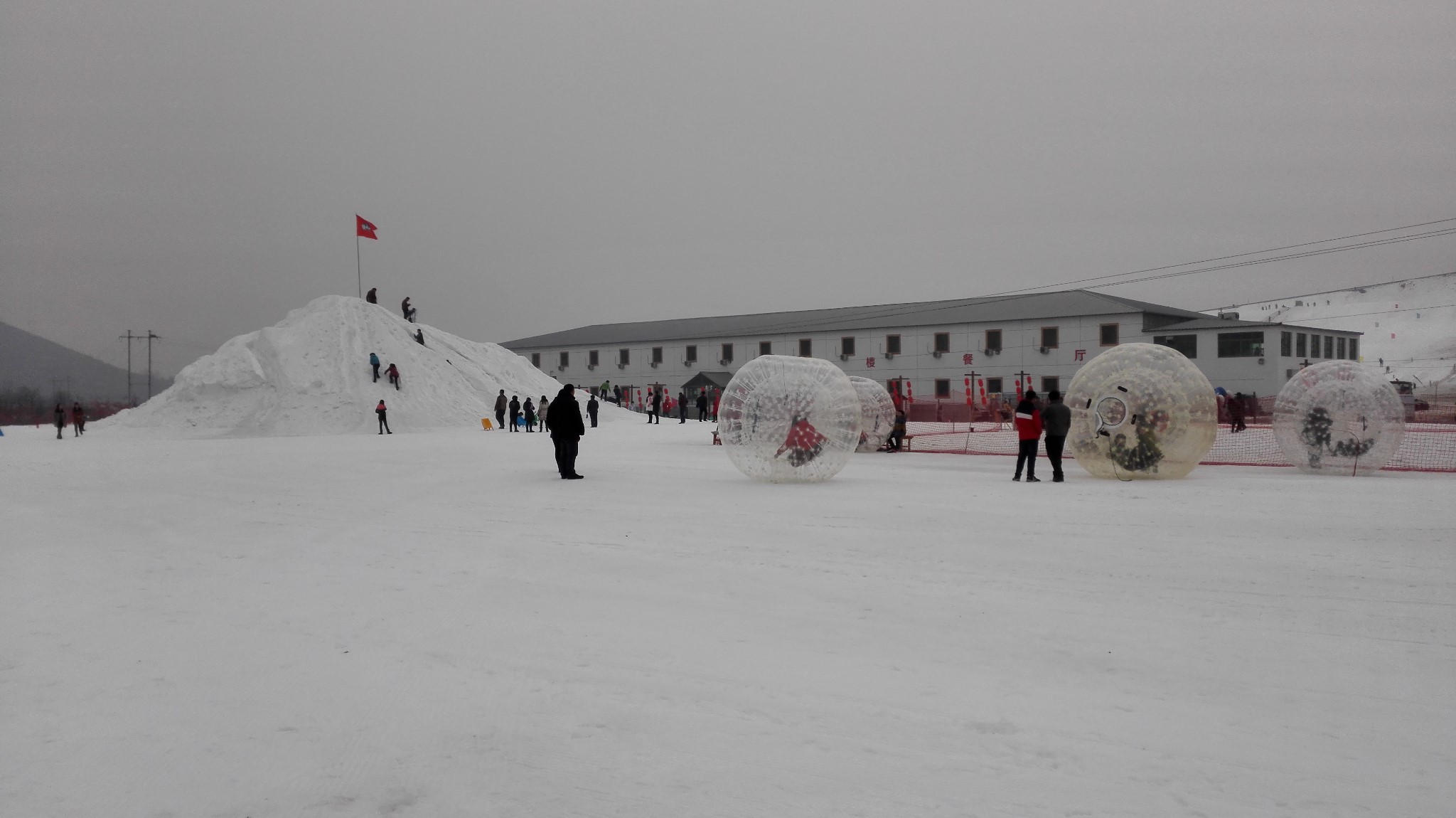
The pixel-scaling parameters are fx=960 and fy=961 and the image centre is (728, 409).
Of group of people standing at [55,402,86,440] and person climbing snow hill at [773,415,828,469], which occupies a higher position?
group of people standing at [55,402,86,440]

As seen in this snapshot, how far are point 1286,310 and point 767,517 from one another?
6187 inches

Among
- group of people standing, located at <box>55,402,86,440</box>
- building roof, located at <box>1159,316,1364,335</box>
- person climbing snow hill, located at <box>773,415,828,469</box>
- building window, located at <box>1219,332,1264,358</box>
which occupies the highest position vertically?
building roof, located at <box>1159,316,1364,335</box>

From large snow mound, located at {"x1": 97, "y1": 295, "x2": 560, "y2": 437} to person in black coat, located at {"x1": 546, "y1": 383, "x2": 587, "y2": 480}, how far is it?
22823mm

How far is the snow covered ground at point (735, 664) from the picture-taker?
3.93 metres

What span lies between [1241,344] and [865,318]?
2236 centimetres

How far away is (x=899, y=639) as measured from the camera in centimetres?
598

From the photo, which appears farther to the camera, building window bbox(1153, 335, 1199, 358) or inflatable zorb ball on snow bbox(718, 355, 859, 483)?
building window bbox(1153, 335, 1199, 358)

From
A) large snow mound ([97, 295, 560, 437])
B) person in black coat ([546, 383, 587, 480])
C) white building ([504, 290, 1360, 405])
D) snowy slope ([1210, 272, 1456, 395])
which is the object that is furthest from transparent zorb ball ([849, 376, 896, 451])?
snowy slope ([1210, 272, 1456, 395])

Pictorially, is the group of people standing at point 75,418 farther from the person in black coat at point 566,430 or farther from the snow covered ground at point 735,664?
the snow covered ground at point 735,664

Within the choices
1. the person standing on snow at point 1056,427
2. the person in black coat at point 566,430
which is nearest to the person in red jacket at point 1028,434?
the person standing on snow at point 1056,427

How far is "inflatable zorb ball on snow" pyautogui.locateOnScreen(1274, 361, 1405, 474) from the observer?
15883 mm

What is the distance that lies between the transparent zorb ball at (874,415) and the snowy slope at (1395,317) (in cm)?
9534

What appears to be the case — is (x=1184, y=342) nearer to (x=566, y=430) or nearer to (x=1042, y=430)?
(x=1042, y=430)

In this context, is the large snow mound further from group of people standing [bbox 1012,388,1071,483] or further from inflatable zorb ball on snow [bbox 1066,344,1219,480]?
inflatable zorb ball on snow [bbox 1066,344,1219,480]
